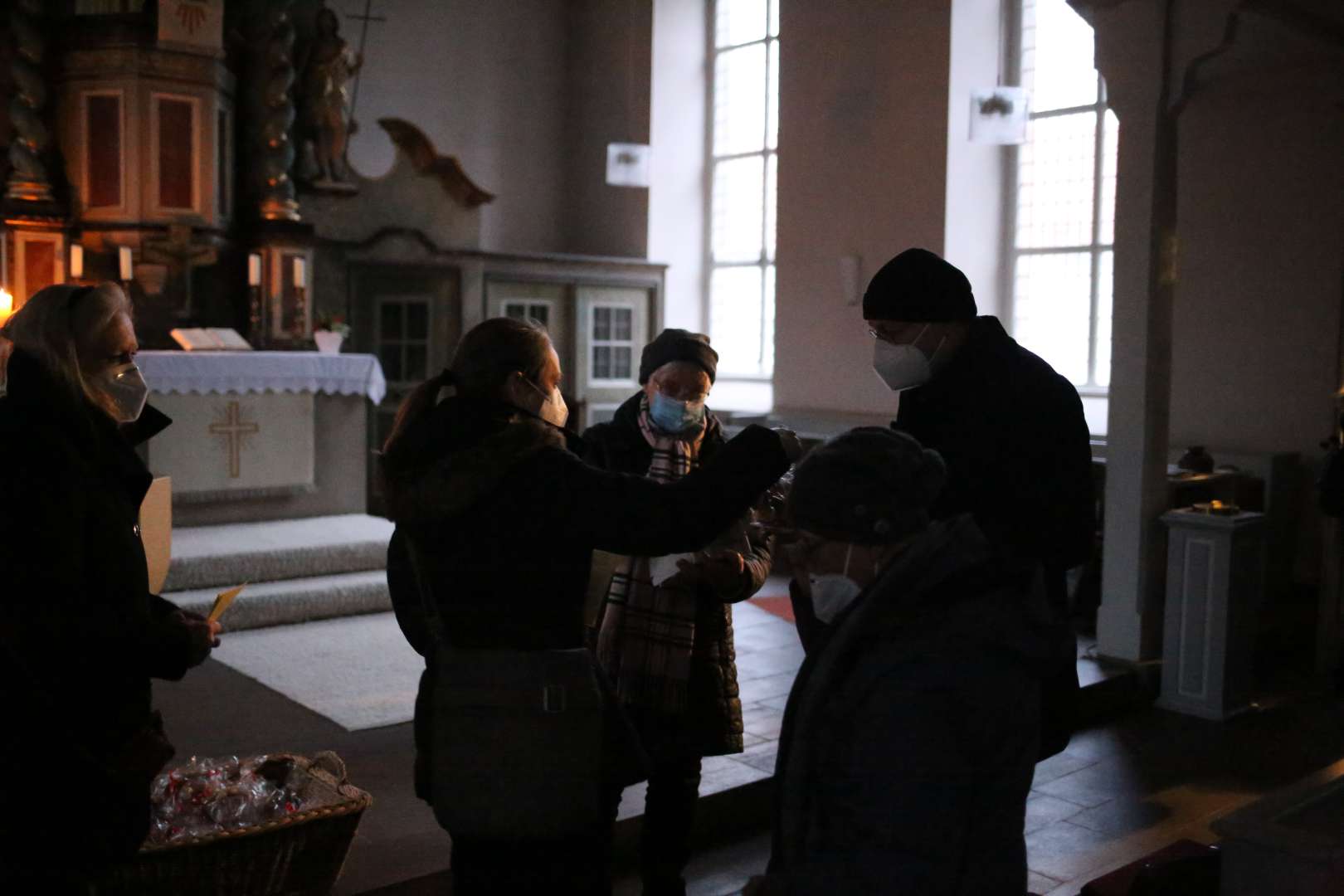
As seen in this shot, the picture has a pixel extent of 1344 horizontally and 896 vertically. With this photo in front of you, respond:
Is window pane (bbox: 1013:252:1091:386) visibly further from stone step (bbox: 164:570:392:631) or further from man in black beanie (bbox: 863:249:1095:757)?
man in black beanie (bbox: 863:249:1095:757)

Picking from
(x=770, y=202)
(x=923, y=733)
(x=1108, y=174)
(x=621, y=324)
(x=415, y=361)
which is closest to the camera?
(x=923, y=733)

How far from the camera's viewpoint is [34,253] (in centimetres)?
843

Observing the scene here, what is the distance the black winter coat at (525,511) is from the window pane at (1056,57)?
7.53m

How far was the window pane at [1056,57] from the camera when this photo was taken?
341 inches

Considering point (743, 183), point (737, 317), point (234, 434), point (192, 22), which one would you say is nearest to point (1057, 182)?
point (743, 183)

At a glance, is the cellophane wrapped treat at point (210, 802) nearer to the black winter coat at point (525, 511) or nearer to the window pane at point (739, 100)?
the black winter coat at point (525, 511)

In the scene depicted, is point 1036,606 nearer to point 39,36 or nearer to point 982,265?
point 982,265

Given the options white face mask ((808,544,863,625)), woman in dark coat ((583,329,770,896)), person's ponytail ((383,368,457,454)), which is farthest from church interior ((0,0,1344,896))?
white face mask ((808,544,863,625))

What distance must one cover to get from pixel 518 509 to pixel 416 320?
28.4 ft

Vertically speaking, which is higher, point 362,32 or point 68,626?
point 362,32

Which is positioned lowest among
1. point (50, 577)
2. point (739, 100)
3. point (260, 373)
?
point (50, 577)

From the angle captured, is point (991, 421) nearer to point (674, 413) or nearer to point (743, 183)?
point (674, 413)

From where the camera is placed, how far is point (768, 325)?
1129cm

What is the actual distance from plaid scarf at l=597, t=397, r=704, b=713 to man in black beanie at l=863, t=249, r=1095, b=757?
62cm
